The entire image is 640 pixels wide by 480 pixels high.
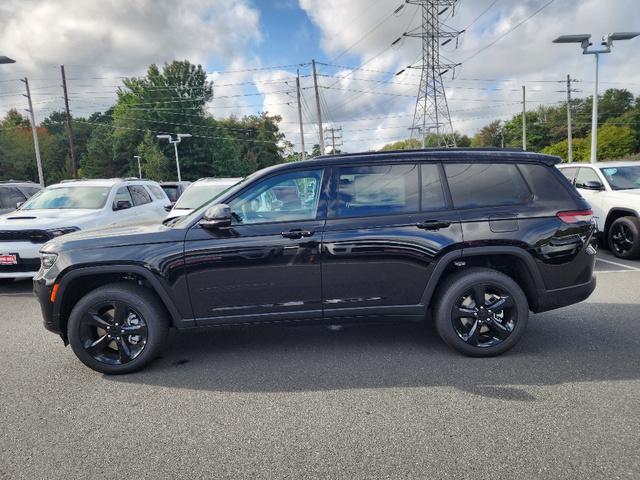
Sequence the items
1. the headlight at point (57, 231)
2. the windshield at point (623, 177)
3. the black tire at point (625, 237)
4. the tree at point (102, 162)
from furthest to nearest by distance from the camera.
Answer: the tree at point (102, 162) → the windshield at point (623, 177) → the black tire at point (625, 237) → the headlight at point (57, 231)

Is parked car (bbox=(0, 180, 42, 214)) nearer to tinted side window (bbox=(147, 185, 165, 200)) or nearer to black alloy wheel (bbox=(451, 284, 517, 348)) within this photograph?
tinted side window (bbox=(147, 185, 165, 200))

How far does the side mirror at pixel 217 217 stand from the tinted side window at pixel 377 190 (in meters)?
0.96

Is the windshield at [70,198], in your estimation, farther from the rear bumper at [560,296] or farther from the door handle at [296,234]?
the rear bumper at [560,296]

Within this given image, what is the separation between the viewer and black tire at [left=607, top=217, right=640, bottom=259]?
7488mm

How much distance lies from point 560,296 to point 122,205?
24.8ft

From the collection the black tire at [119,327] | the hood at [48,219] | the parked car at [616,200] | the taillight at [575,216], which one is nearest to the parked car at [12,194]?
the hood at [48,219]

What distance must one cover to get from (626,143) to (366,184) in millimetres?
71508

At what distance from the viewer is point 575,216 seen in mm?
3684

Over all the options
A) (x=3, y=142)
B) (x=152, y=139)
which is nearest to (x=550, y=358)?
(x=152, y=139)

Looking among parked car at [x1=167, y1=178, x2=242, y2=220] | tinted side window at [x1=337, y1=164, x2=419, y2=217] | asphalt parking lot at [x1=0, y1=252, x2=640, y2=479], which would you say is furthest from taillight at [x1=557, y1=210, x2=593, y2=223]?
parked car at [x1=167, y1=178, x2=242, y2=220]

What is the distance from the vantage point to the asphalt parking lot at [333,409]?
2.37 metres

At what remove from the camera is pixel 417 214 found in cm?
361

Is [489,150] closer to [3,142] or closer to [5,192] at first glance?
[5,192]

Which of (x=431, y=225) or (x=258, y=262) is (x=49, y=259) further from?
(x=431, y=225)
